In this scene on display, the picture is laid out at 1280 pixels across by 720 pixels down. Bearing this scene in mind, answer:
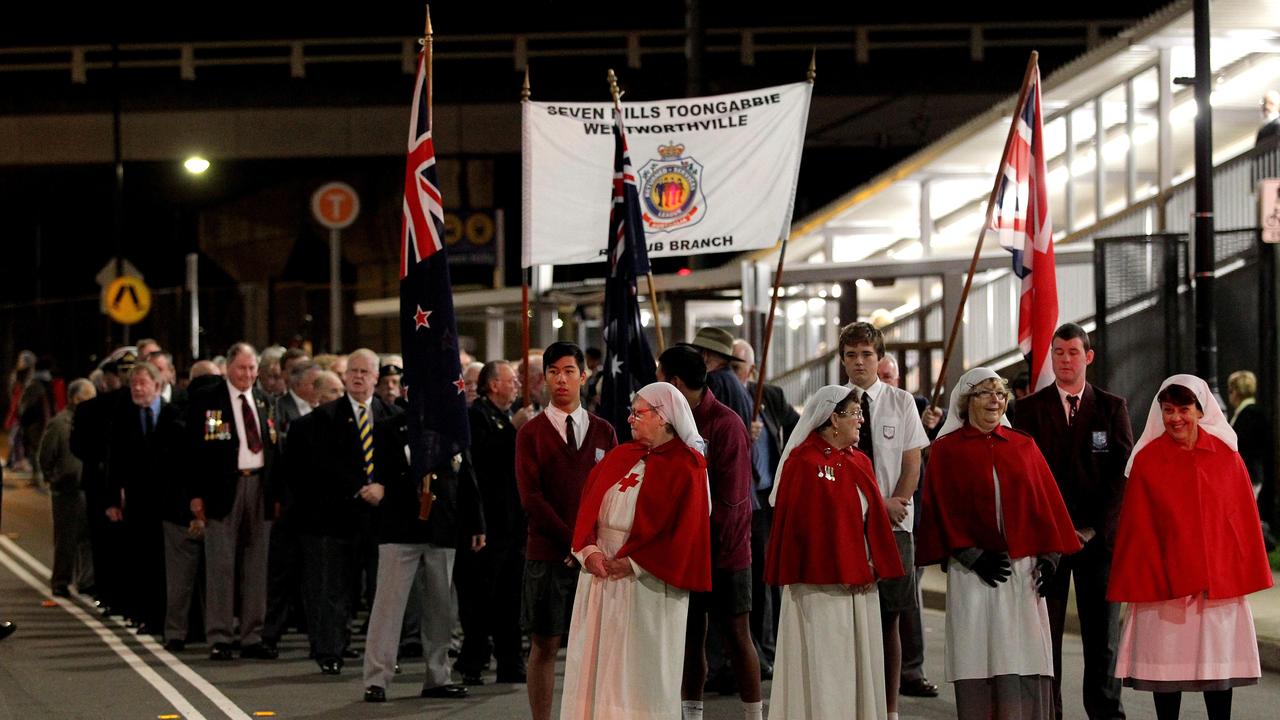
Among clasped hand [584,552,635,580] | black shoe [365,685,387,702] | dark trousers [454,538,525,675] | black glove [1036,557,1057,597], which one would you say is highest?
clasped hand [584,552,635,580]

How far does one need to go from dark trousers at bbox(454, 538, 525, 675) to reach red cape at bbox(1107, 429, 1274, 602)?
4.18 metres

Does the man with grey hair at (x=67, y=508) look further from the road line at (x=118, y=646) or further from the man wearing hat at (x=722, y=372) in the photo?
the man wearing hat at (x=722, y=372)

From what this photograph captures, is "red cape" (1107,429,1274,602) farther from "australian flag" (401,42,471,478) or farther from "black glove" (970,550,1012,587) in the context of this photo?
"australian flag" (401,42,471,478)

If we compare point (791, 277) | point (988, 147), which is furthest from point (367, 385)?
point (988, 147)

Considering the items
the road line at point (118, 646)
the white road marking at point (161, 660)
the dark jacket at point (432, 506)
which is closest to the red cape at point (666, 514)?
the dark jacket at point (432, 506)

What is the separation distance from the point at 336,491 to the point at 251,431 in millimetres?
1248

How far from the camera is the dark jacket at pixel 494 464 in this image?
11.6 meters

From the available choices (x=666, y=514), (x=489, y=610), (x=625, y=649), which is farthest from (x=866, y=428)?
(x=489, y=610)

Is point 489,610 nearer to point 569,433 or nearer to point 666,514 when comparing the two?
point 569,433

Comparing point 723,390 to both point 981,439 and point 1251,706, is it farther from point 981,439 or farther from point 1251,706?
point 1251,706

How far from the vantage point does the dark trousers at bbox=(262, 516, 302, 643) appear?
1337 cm

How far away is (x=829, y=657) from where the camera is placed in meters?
8.31

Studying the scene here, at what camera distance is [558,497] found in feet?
31.5

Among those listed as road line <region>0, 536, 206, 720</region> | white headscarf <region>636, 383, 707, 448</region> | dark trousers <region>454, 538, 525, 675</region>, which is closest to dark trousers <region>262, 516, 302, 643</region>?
road line <region>0, 536, 206, 720</region>
